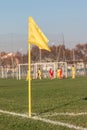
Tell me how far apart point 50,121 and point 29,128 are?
118cm

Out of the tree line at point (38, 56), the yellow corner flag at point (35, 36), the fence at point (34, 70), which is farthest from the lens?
the tree line at point (38, 56)

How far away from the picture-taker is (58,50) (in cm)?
7350

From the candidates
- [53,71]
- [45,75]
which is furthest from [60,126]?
[45,75]

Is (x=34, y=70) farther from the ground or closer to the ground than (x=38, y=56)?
closer to the ground

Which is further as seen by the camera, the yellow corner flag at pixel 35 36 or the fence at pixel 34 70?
the fence at pixel 34 70

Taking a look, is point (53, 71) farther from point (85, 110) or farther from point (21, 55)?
point (85, 110)

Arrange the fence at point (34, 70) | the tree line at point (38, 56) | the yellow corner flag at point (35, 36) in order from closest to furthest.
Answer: the yellow corner flag at point (35, 36) < the fence at point (34, 70) < the tree line at point (38, 56)

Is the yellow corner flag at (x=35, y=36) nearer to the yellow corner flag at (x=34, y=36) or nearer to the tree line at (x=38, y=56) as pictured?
the yellow corner flag at (x=34, y=36)

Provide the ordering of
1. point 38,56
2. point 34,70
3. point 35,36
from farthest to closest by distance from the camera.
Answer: point 38,56 < point 34,70 < point 35,36

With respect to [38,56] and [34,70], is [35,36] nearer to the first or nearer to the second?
[34,70]

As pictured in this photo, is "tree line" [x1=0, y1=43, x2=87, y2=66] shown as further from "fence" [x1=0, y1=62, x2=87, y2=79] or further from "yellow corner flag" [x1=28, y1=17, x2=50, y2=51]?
"yellow corner flag" [x1=28, y1=17, x2=50, y2=51]

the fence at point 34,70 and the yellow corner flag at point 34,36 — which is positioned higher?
the yellow corner flag at point 34,36

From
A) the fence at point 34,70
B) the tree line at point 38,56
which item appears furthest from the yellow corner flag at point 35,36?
the tree line at point 38,56

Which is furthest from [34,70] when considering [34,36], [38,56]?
[34,36]
